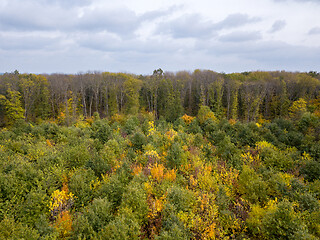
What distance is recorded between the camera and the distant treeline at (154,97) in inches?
2299

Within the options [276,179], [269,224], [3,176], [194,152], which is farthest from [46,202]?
[276,179]

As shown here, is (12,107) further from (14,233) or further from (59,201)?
(14,233)

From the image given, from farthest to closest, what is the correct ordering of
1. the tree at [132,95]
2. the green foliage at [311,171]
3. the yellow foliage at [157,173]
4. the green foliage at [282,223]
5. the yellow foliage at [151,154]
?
the tree at [132,95]
the yellow foliage at [151,154]
the green foliage at [311,171]
the yellow foliage at [157,173]
the green foliage at [282,223]

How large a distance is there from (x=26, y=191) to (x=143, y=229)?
9.08 m

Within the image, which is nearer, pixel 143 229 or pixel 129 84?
pixel 143 229

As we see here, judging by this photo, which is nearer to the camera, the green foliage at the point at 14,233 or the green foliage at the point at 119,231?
the green foliage at the point at 14,233

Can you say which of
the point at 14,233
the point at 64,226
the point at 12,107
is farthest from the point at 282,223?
the point at 12,107

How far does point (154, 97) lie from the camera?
2805 inches

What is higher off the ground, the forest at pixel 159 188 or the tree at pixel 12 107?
the tree at pixel 12 107

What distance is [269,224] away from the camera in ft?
37.9

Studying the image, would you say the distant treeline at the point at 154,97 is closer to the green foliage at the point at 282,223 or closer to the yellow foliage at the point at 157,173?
the yellow foliage at the point at 157,173

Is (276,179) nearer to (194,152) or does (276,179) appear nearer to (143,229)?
(194,152)

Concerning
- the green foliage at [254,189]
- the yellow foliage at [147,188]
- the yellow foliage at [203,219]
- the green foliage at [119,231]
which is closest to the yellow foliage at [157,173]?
the yellow foliage at [147,188]

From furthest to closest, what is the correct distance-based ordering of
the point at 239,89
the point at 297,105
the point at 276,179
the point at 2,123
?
1. the point at 239,89
2. the point at 297,105
3. the point at 2,123
4. the point at 276,179
